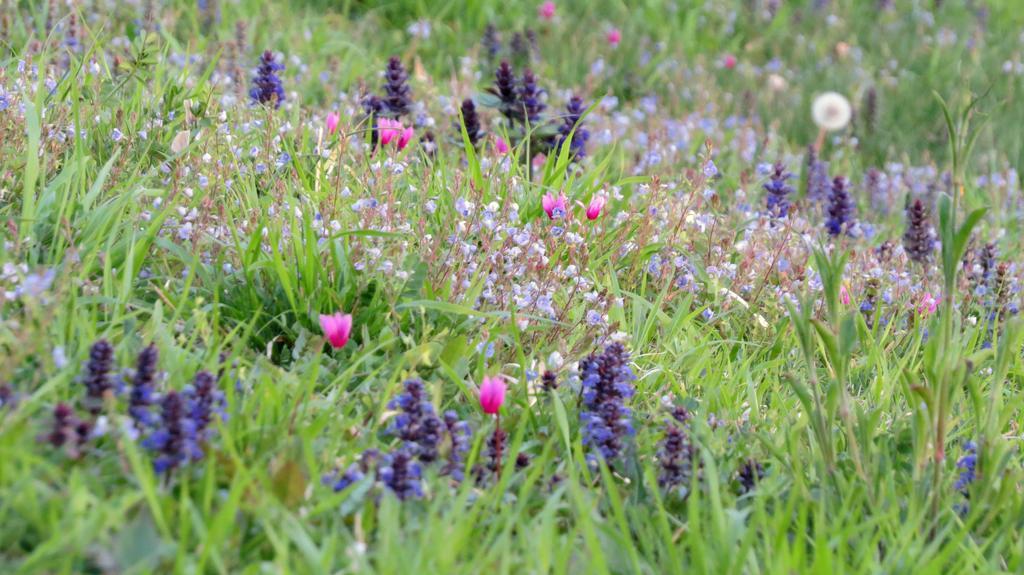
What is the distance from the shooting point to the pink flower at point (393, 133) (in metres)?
3.72

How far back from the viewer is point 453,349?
2803 mm

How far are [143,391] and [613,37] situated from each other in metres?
5.60

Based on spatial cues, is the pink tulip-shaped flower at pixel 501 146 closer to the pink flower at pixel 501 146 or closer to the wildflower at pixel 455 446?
the pink flower at pixel 501 146

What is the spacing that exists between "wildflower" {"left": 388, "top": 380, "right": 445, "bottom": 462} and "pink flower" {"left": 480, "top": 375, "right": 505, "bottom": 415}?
0.14m

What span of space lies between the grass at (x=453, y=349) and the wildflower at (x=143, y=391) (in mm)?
31

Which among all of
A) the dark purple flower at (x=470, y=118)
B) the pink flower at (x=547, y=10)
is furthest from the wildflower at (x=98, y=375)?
the pink flower at (x=547, y=10)

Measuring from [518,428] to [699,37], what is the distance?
5.98m

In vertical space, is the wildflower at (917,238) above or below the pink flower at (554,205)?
below

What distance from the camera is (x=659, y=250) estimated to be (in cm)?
373

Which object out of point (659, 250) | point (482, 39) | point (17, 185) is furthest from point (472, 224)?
point (482, 39)

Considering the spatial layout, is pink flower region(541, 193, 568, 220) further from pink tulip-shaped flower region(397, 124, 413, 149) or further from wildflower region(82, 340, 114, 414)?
wildflower region(82, 340, 114, 414)

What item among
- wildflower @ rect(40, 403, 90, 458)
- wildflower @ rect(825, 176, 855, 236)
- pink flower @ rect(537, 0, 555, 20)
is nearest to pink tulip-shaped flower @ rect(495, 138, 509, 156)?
wildflower @ rect(825, 176, 855, 236)

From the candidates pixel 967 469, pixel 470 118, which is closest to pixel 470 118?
pixel 470 118

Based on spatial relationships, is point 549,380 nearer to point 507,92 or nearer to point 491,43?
point 507,92
